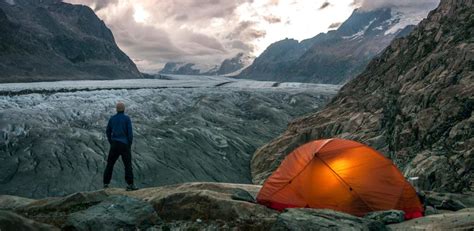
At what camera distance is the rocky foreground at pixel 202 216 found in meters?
8.24

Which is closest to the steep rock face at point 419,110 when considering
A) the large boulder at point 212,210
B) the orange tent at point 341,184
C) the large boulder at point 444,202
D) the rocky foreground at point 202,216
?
the large boulder at point 444,202

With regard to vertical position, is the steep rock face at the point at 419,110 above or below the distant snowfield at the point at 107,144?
above

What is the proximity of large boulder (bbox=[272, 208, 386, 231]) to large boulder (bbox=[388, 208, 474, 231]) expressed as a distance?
662 millimetres

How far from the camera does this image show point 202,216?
9945 millimetres

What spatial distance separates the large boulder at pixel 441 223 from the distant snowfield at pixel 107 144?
32906 millimetres

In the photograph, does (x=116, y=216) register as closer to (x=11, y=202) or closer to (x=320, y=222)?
(x=320, y=222)

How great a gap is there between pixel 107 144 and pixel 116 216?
36832mm

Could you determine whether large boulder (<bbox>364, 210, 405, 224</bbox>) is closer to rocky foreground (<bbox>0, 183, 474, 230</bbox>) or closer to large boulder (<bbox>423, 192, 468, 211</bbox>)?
rocky foreground (<bbox>0, 183, 474, 230</bbox>)

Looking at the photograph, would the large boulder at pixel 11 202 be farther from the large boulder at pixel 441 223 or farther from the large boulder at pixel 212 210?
the large boulder at pixel 441 223

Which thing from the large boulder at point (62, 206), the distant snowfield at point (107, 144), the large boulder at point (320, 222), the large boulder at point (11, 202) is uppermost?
the large boulder at point (320, 222)

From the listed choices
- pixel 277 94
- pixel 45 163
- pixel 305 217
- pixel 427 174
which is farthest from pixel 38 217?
pixel 277 94

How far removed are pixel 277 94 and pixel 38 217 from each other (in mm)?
83459

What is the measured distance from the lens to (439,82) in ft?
87.4

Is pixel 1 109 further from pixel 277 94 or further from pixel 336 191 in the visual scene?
pixel 277 94
